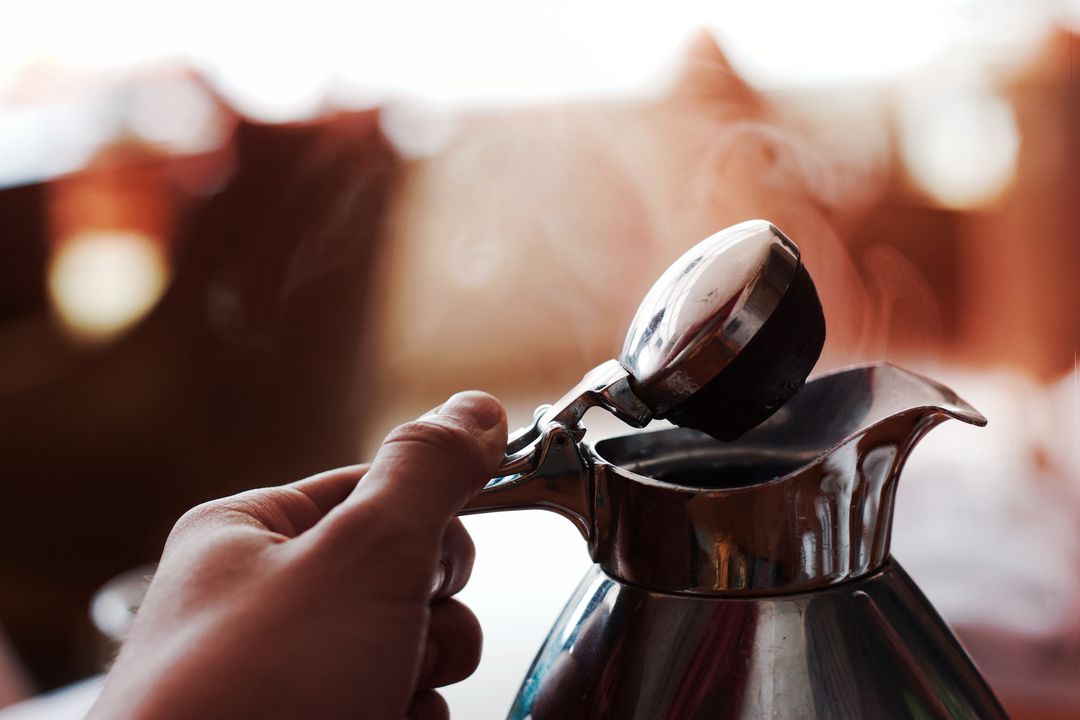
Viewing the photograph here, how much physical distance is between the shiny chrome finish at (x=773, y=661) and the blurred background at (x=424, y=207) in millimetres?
887

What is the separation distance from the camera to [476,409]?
1.48 feet

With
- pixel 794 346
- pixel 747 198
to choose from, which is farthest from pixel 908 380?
pixel 747 198

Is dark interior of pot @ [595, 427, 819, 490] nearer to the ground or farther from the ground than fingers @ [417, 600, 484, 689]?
farther from the ground

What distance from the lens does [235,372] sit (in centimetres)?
130

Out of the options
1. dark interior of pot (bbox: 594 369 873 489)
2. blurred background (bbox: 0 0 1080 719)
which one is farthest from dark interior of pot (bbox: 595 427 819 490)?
blurred background (bbox: 0 0 1080 719)

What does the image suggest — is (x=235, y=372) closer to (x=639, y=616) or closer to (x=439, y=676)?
(x=439, y=676)

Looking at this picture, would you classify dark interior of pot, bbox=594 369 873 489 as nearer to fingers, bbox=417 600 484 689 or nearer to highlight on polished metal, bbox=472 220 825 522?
highlight on polished metal, bbox=472 220 825 522

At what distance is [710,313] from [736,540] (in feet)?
0.33

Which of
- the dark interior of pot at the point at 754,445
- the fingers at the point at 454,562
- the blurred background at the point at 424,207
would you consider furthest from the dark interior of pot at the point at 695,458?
the blurred background at the point at 424,207

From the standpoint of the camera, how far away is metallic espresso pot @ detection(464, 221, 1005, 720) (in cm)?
40

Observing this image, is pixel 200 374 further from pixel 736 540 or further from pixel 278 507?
pixel 736 540

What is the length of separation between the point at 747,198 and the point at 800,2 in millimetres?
271

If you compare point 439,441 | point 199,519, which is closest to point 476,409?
point 439,441

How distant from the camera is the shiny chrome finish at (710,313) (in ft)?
1.33
